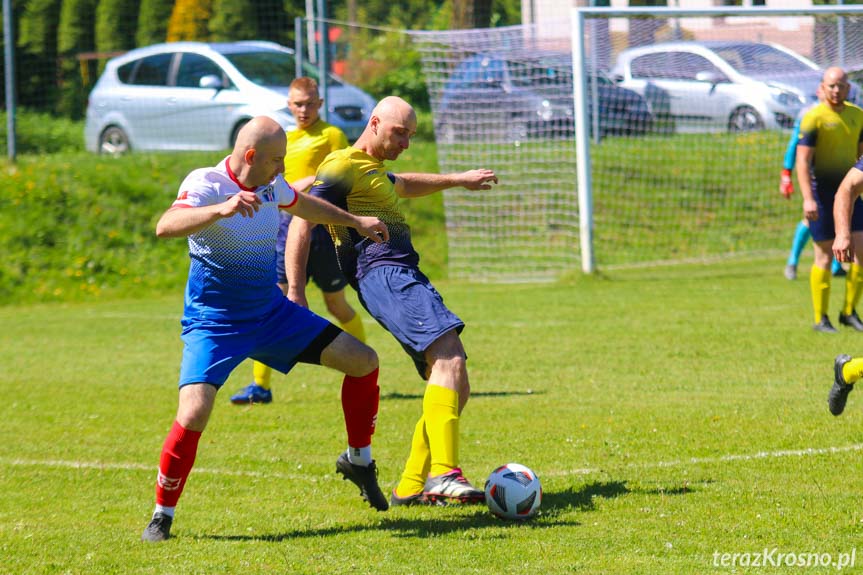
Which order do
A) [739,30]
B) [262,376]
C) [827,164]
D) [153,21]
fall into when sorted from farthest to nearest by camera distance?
[153,21]
[739,30]
[827,164]
[262,376]

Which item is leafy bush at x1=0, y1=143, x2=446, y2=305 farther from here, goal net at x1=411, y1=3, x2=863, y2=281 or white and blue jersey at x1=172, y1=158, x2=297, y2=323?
white and blue jersey at x1=172, y1=158, x2=297, y2=323

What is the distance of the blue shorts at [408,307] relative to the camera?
19.5 ft

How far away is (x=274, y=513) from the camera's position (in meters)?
5.98

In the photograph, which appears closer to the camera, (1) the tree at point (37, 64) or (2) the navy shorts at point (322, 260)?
(2) the navy shorts at point (322, 260)

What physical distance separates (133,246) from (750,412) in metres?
11.9

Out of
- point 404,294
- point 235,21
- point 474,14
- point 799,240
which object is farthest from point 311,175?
point 235,21

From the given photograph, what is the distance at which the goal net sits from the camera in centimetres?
1711

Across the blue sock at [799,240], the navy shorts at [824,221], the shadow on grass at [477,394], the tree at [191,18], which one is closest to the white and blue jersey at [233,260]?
the shadow on grass at [477,394]

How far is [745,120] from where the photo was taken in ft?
58.1

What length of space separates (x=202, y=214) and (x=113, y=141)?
610 inches

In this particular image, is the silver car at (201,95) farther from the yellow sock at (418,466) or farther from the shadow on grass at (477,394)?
the yellow sock at (418,466)

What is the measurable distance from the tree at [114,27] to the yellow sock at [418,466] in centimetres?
1698

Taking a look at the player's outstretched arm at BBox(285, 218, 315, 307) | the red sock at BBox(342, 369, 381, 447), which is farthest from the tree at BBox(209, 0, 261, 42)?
the red sock at BBox(342, 369, 381, 447)

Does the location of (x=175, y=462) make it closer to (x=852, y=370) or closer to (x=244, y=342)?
(x=244, y=342)
